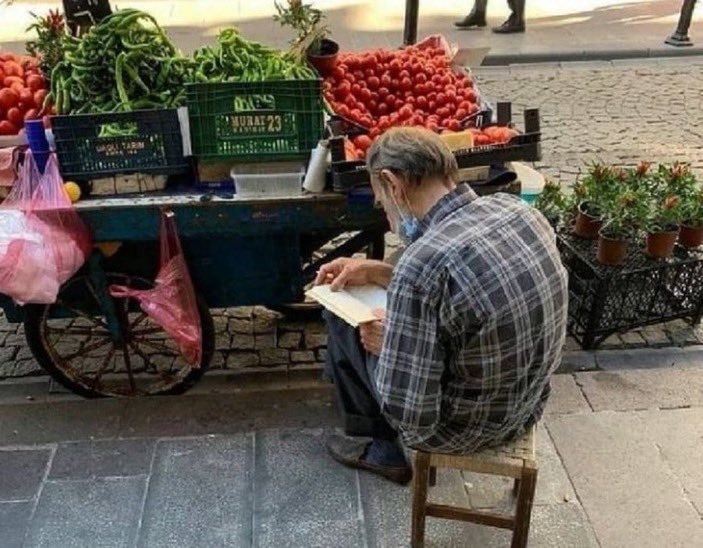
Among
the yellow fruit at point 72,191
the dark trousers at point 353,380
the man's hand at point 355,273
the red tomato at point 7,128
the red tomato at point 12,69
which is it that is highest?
the red tomato at point 12,69

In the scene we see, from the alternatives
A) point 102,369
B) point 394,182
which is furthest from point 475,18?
point 394,182

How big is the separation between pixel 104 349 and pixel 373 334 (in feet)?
5.92

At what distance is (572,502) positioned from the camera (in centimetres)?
295

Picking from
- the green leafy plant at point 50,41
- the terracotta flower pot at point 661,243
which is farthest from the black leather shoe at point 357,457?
the green leafy plant at point 50,41

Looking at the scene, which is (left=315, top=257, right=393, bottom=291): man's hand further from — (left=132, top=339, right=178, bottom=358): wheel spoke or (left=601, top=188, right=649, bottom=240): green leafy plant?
(left=601, top=188, right=649, bottom=240): green leafy plant

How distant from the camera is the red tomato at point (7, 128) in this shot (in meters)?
3.21

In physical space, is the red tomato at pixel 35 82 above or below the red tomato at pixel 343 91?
above

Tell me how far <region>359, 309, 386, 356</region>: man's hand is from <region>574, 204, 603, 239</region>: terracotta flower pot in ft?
5.36

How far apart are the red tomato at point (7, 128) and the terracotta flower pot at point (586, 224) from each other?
2.58 metres

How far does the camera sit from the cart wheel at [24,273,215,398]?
10.9 ft

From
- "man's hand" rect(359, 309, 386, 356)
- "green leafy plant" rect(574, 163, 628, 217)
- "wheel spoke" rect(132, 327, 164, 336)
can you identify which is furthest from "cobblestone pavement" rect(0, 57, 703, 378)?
"man's hand" rect(359, 309, 386, 356)

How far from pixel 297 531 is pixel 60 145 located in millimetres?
1673

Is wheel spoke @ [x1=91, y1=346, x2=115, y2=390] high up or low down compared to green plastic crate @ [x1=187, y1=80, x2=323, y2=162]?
Answer: down

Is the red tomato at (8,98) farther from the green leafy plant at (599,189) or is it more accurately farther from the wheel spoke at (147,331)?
the green leafy plant at (599,189)
